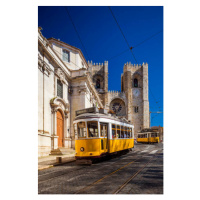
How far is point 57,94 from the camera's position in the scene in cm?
1997

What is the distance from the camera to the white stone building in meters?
15.9

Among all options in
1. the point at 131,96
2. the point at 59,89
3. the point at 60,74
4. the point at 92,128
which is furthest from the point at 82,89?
the point at 131,96

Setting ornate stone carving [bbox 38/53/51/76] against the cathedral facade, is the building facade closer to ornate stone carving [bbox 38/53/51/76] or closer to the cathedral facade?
ornate stone carving [bbox 38/53/51/76]

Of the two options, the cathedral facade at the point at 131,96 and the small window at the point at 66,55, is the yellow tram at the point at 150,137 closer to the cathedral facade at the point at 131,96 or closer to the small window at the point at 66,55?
the small window at the point at 66,55

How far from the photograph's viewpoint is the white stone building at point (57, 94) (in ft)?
52.1

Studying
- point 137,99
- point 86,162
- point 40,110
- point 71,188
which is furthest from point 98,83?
point 71,188

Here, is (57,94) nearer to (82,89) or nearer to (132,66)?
(82,89)

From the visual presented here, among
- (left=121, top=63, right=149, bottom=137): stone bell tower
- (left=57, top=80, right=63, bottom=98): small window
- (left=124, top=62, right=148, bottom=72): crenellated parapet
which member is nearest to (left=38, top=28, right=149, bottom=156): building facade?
(left=57, top=80, right=63, bottom=98): small window

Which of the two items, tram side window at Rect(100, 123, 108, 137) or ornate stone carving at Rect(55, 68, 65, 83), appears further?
ornate stone carving at Rect(55, 68, 65, 83)

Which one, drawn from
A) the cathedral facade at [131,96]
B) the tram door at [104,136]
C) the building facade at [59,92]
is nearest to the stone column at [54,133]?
the building facade at [59,92]

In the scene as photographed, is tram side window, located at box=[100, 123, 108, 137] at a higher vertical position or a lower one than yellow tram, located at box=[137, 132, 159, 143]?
higher

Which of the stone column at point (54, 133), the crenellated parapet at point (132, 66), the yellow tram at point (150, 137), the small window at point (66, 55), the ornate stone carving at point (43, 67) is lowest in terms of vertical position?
the yellow tram at point (150, 137)
